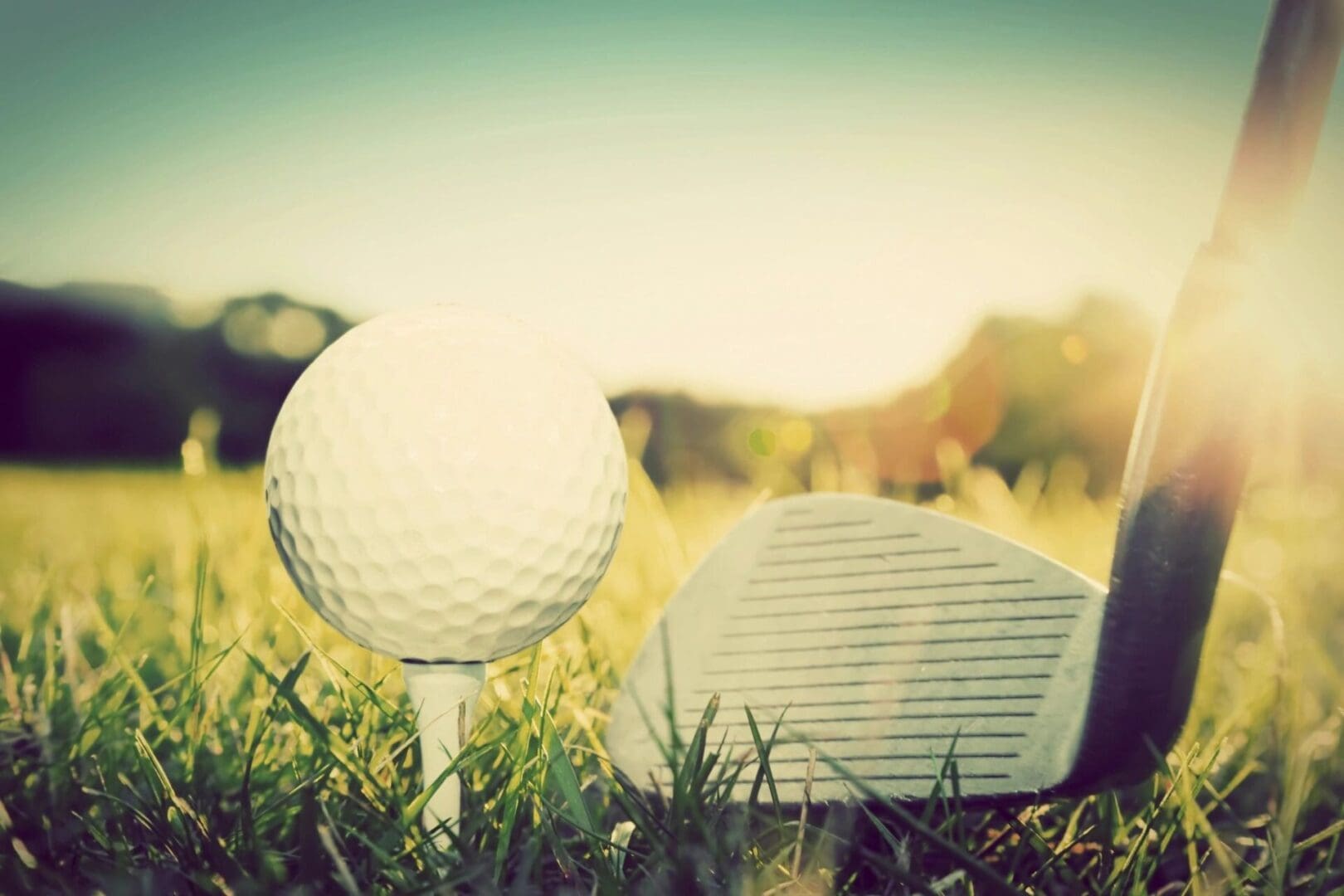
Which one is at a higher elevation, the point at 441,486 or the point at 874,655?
the point at 441,486

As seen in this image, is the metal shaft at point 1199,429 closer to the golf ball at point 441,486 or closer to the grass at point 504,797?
the grass at point 504,797

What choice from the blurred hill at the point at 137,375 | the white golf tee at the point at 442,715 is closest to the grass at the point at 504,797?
the white golf tee at the point at 442,715

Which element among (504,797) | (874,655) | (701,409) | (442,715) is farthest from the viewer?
(701,409)

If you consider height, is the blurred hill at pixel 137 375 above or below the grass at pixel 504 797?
below

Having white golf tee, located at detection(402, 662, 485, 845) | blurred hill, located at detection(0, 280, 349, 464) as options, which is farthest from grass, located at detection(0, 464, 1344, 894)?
blurred hill, located at detection(0, 280, 349, 464)

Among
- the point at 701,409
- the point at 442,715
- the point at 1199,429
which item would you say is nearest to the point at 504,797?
the point at 442,715

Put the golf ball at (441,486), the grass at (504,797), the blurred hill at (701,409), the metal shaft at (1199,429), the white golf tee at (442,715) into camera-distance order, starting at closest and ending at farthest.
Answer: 1. the metal shaft at (1199,429)
2. the grass at (504,797)
3. the white golf tee at (442,715)
4. the golf ball at (441,486)
5. the blurred hill at (701,409)

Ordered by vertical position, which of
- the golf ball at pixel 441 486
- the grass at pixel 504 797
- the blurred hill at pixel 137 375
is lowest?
the blurred hill at pixel 137 375

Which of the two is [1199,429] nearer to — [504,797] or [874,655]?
[874,655]
